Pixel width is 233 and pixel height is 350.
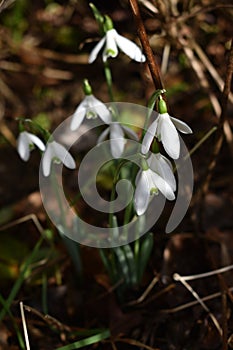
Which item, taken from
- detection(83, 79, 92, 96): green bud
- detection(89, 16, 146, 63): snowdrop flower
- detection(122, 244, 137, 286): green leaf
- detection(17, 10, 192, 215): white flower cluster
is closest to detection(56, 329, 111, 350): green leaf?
detection(122, 244, 137, 286): green leaf

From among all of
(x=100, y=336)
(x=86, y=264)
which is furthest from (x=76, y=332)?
(x=86, y=264)

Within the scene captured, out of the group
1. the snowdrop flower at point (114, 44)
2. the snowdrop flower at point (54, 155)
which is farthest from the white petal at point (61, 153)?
the snowdrop flower at point (114, 44)

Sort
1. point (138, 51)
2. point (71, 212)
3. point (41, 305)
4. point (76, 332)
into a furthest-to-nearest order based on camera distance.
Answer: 1. point (71, 212)
2. point (41, 305)
3. point (76, 332)
4. point (138, 51)

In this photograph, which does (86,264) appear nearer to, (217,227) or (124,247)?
(124,247)

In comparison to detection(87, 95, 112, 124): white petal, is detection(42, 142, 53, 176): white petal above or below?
below

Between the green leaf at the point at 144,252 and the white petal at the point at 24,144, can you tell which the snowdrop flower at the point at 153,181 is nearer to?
the green leaf at the point at 144,252

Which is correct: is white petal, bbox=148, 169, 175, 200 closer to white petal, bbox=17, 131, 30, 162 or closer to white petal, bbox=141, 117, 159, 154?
white petal, bbox=141, 117, 159, 154
